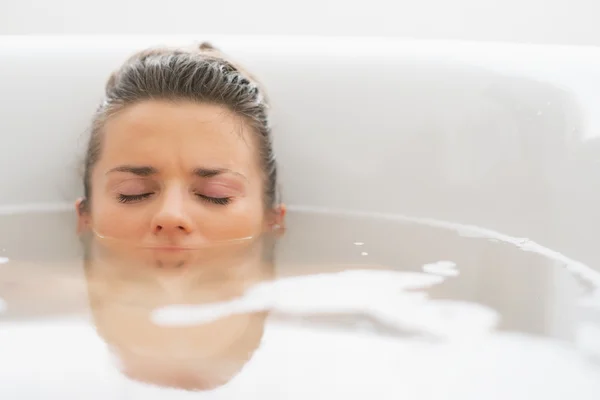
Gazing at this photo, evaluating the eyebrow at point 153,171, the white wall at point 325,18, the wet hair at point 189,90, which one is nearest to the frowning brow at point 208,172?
the eyebrow at point 153,171

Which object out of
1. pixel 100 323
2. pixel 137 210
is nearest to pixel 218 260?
pixel 137 210

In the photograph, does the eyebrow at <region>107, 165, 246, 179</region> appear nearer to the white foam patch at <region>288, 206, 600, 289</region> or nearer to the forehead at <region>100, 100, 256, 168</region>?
the forehead at <region>100, 100, 256, 168</region>

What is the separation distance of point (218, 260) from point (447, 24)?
3.12 feet

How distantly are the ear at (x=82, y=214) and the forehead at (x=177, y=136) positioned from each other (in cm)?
10

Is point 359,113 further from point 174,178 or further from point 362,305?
point 362,305

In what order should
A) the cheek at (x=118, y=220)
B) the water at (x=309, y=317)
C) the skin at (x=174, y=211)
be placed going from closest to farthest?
1. the water at (x=309, y=317)
2. the skin at (x=174, y=211)
3. the cheek at (x=118, y=220)

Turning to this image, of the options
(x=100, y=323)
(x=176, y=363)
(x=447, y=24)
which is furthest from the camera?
(x=447, y=24)

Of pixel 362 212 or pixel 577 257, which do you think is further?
pixel 362 212

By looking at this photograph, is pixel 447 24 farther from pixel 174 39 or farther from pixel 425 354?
pixel 425 354

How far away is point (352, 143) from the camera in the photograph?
1283 millimetres

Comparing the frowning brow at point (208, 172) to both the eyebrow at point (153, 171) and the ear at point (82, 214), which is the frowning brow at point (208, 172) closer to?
the eyebrow at point (153, 171)

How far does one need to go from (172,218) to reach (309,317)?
261mm

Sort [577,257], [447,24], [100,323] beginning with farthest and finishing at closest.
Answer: [447,24] < [577,257] < [100,323]

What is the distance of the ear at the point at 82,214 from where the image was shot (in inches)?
48.8
